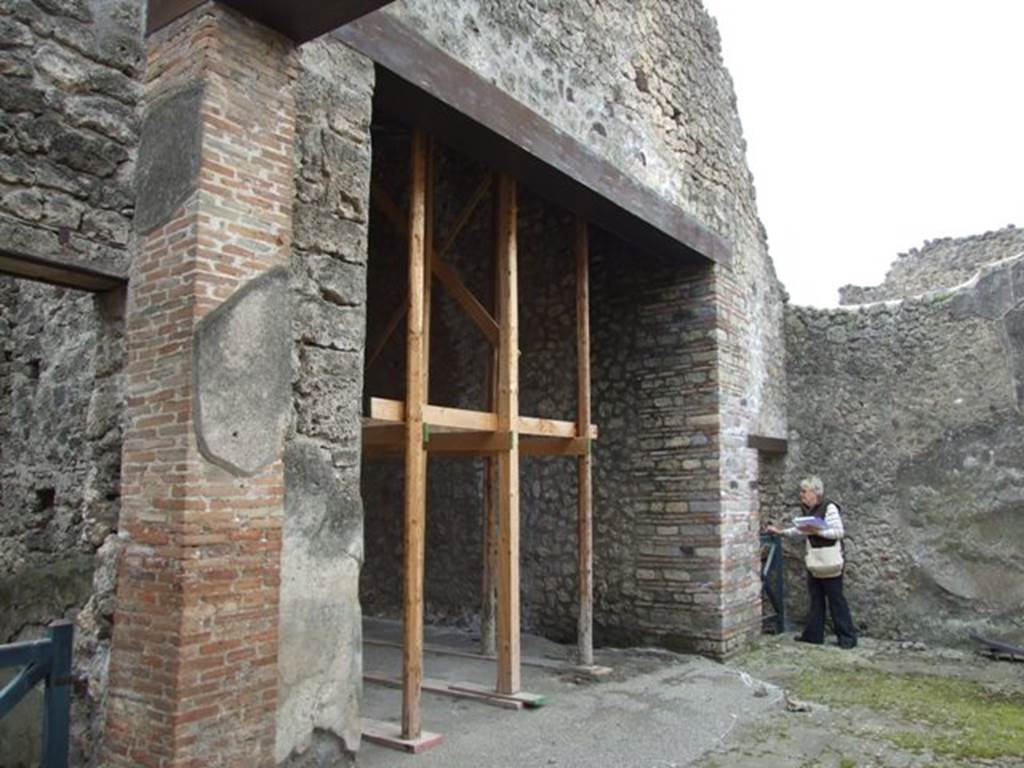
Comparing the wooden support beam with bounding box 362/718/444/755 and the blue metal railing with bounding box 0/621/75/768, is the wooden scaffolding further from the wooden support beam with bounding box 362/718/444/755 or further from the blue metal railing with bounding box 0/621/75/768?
the blue metal railing with bounding box 0/621/75/768

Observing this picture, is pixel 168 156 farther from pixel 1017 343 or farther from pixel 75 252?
pixel 1017 343

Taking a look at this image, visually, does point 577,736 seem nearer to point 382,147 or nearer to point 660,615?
point 660,615

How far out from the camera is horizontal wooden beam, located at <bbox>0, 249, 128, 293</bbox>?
3242 mm

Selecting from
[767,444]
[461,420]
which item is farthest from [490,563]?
[767,444]

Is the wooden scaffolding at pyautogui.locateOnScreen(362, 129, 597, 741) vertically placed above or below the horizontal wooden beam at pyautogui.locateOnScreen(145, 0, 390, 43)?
below

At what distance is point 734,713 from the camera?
552 centimetres

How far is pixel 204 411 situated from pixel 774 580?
Result: 6.66m

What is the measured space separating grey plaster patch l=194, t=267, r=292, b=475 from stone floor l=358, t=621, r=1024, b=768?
1.98 meters

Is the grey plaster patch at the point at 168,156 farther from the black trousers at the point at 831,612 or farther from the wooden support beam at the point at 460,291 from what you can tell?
the black trousers at the point at 831,612

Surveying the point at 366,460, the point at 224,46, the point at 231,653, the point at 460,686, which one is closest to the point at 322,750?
the point at 231,653

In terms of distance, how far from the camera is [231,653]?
3.27 meters

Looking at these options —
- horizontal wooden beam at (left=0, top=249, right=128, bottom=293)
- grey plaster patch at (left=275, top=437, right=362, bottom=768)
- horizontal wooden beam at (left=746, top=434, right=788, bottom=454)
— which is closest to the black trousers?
horizontal wooden beam at (left=746, top=434, right=788, bottom=454)

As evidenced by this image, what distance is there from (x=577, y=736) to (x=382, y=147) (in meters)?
5.89

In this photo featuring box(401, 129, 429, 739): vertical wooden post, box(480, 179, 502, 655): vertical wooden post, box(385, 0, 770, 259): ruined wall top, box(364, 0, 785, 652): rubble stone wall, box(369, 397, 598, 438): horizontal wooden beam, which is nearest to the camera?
box(401, 129, 429, 739): vertical wooden post
